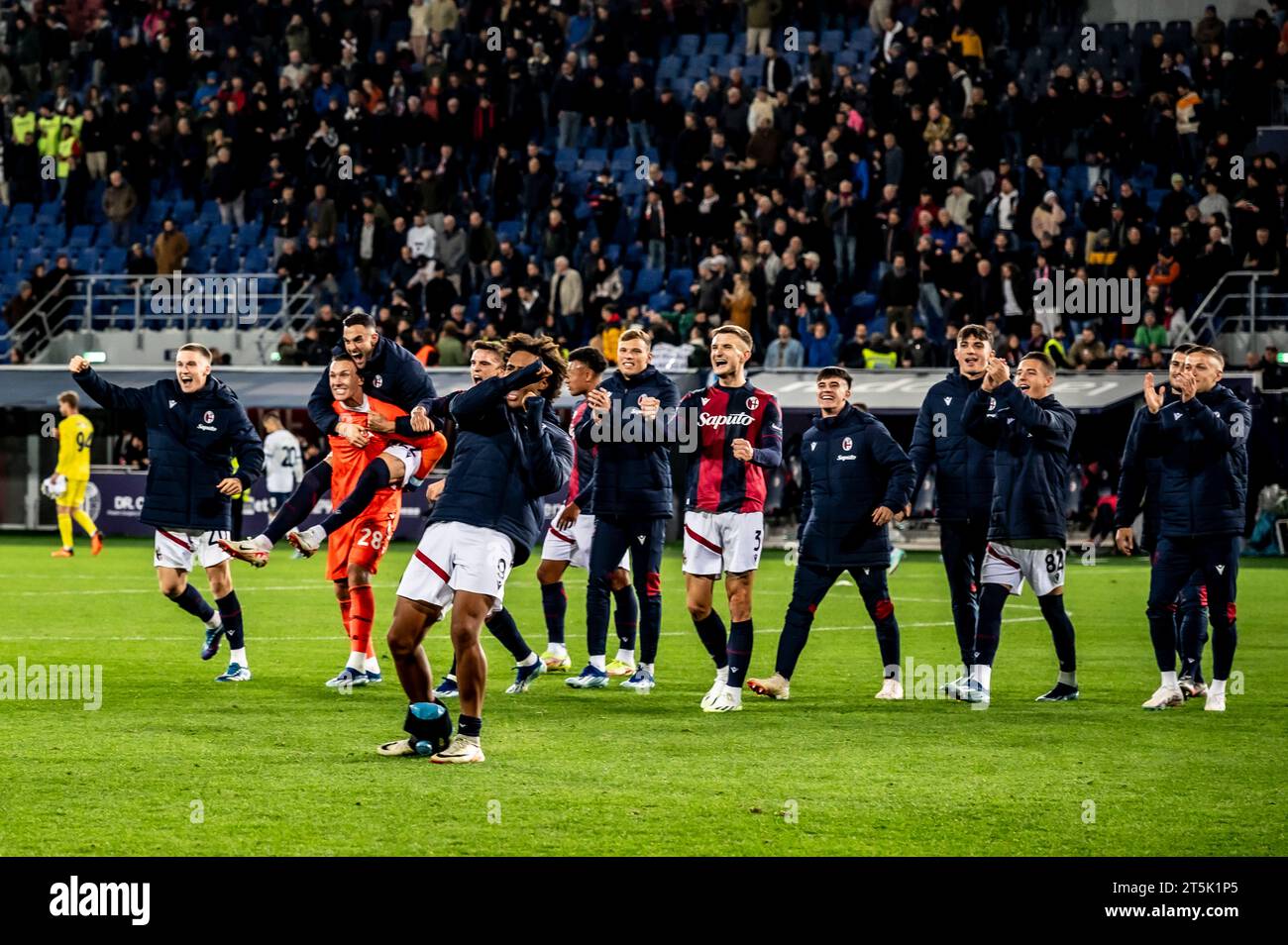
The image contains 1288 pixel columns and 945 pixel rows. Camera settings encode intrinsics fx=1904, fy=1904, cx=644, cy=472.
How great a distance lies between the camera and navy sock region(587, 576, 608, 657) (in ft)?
41.2

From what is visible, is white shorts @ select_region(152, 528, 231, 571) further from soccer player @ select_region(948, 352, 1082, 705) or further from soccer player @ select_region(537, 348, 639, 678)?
soccer player @ select_region(948, 352, 1082, 705)

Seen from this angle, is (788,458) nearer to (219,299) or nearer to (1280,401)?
(1280,401)

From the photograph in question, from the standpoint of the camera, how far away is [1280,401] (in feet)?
83.3

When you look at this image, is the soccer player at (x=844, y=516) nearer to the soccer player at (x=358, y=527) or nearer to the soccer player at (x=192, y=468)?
the soccer player at (x=358, y=527)

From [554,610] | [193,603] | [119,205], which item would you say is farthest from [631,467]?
[119,205]

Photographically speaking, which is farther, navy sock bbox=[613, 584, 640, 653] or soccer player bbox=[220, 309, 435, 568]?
navy sock bbox=[613, 584, 640, 653]

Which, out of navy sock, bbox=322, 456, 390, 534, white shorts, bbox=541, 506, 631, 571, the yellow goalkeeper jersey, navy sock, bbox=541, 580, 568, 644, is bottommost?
the yellow goalkeeper jersey

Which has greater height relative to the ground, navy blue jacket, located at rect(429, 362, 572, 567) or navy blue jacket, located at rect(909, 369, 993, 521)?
navy blue jacket, located at rect(429, 362, 572, 567)

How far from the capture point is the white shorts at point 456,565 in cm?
893

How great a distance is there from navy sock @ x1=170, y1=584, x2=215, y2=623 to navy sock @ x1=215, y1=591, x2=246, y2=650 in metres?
0.40

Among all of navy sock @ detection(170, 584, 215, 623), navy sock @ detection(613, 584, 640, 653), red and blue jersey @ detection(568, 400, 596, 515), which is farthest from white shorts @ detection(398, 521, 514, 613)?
navy sock @ detection(170, 584, 215, 623)
